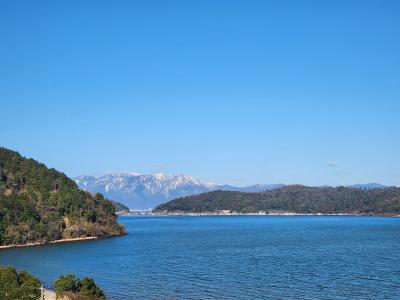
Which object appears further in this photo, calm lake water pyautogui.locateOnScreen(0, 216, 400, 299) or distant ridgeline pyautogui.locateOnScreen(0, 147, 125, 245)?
distant ridgeline pyautogui.locateOnScreen(0, 147, 125, 245)

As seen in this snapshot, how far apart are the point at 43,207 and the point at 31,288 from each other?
106 metres

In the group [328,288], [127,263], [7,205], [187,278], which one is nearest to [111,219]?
[7,205]

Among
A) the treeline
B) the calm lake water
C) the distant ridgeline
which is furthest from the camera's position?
the distant ridgeline

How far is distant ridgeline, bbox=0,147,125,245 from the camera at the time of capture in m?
135

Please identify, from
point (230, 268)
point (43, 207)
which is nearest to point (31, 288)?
point (230, 268)

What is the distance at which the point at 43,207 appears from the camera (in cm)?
15075

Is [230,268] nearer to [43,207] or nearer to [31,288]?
[31,288]

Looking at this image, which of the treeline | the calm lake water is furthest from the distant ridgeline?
the treeline

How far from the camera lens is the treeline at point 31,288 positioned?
47.3 m

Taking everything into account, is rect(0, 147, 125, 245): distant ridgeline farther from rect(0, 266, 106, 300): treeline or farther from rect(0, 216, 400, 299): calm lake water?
rect(0, 266, 106, 300): treeline

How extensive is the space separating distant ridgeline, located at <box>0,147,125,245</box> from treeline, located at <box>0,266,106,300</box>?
81404 millimetres

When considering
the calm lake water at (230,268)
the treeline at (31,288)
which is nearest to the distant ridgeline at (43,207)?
the calm lake water at (230,268)

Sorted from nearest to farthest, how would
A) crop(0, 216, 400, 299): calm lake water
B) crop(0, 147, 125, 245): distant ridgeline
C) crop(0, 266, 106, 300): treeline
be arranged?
1. crop(0, 266, 106, 300): treeline
2. crop(0, 216, 400, 299): calm lake water
3. crop(0, 147, 125, 245): distant ridgeline

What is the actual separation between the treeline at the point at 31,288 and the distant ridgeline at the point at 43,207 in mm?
81404
